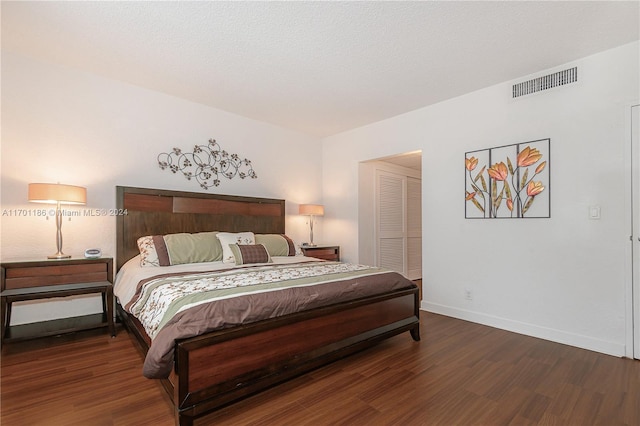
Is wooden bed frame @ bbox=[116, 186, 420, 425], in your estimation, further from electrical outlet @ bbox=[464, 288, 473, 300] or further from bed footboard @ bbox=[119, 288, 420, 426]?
electrical outlet @ bbox=[464, 288, 473, 300]

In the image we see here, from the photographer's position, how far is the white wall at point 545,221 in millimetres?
2643

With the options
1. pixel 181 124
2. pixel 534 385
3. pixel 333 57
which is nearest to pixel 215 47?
pixel 333 57

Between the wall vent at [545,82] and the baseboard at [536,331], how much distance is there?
232 cm

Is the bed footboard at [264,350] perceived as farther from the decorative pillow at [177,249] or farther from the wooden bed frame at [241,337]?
the decorative pillow at [177,249]

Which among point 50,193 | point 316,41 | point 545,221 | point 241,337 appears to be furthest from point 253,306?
point 545,221

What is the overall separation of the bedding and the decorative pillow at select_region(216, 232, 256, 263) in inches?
10.8

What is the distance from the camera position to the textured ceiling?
221 cm

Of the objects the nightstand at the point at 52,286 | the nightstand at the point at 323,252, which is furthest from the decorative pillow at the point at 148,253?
the nightstand at the point at 323,252

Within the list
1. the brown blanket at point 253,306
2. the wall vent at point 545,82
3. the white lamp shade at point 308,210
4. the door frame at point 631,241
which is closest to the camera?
the brown blanket at point 253,306

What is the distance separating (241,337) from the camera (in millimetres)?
1783

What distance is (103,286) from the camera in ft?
9.44

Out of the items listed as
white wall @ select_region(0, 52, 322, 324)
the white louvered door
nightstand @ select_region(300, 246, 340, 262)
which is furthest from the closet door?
white wall @ select_region(0, 52, 322, 324)

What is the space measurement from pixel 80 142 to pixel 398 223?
4674mm

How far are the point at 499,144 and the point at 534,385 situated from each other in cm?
232
